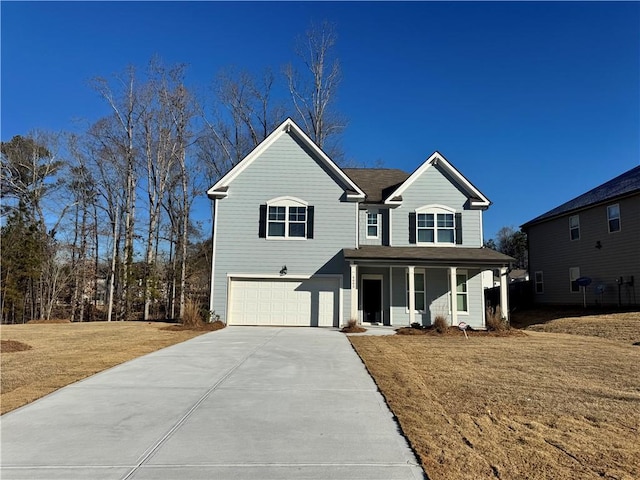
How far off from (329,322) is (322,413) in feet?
41.7

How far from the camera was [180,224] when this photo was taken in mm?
30172

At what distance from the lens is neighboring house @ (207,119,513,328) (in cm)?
1820

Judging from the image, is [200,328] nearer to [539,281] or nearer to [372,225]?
[372,225]

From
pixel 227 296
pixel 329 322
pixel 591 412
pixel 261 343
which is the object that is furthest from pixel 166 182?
pixel 591 412

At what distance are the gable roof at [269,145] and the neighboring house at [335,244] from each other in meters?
0.05

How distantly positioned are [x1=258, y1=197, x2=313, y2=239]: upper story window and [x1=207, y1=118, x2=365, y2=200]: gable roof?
1856 mm

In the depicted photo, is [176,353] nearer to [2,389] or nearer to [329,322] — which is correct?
[2,389]

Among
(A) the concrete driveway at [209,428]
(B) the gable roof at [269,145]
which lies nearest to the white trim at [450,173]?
(B) the gable roof at [269,145]

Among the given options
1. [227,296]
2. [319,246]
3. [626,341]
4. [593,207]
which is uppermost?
[593,207]

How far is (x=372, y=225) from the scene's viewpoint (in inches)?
789

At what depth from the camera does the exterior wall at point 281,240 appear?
18.3m

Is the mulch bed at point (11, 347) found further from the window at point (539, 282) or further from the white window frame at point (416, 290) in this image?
the window at point (539, 282)

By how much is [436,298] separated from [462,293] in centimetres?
124

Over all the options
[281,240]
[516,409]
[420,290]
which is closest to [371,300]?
[420,290]
